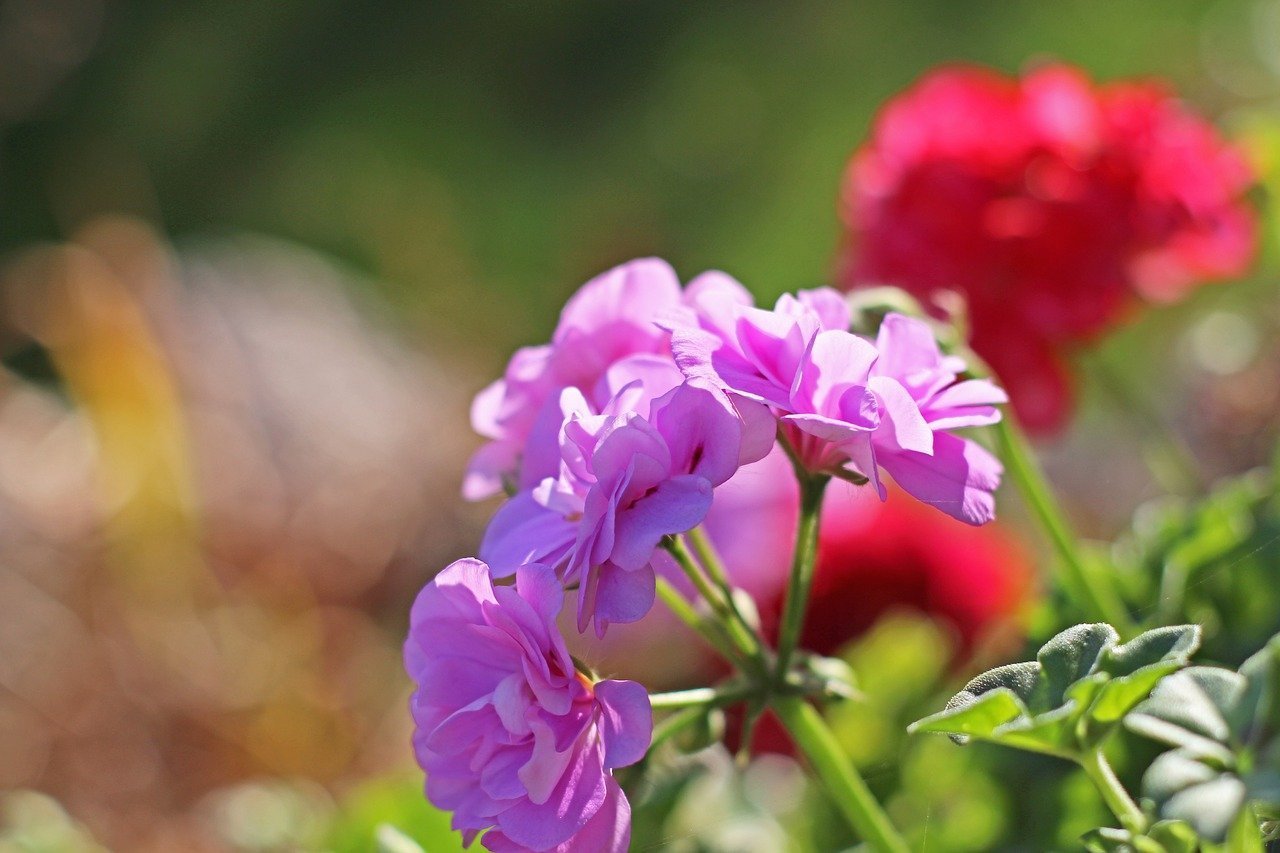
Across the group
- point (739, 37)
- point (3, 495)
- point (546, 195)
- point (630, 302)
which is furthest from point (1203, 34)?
point (630, 302)

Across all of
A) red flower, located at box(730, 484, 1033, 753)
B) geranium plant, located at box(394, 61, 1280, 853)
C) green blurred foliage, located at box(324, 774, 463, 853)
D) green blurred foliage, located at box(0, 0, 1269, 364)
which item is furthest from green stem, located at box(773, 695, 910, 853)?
green blurred foliage, located at box(0, 0, 1269, 364)

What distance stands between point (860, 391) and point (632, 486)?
0.12 ft

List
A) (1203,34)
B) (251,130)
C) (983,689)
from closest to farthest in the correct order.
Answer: (983,689)
(1203,34)
(251,130)

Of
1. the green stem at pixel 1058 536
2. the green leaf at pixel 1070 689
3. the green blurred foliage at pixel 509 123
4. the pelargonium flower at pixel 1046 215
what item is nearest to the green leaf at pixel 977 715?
the green leaf at pixel 1070 689

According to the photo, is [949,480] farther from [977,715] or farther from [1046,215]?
[1046,215]

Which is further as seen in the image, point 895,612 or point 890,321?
point 895,612

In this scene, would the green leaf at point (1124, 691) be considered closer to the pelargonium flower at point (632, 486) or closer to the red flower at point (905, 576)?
the pelargonium flower at point (632, 486)

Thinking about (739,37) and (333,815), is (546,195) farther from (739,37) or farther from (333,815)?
(333,815)

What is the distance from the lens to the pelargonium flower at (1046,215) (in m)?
0.42

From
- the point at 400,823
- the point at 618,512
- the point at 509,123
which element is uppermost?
the point at 509,123

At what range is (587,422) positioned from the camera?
0.62 feet

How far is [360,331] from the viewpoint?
1316 mm

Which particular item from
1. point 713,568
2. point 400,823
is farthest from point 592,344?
point 400,823

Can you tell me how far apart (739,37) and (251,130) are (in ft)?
2.31
